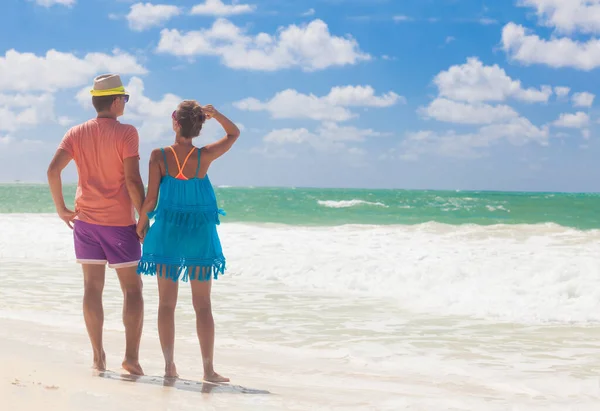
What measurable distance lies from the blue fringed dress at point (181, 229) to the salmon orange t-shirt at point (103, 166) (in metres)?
0.24


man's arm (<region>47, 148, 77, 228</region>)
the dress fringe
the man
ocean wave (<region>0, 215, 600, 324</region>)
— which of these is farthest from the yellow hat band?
ocean wave (<region>0, 215, 600, 324</region>)

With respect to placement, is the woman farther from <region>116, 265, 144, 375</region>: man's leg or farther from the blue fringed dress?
<region>116, 265, 144, 375</region>: man's leg

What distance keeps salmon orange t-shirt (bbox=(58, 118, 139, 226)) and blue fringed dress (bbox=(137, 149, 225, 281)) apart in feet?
0.78

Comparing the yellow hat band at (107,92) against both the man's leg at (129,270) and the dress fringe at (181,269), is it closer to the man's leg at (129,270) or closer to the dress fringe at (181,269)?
the man's leg at (129,270)

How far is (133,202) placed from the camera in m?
3.88

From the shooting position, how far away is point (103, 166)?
391 cm

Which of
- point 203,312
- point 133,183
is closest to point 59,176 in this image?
point 133,183

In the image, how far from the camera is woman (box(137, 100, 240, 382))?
3.77 meters

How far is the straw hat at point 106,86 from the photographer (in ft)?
13.0

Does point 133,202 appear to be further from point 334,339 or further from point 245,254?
point 245,254

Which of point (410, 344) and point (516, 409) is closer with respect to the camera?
point (516, 409)

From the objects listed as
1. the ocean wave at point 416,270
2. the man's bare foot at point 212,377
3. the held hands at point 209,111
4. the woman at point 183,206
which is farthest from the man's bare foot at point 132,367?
the ocean wave at point 416,270

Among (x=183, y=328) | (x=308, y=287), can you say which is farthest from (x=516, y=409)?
(x=308, y=287)

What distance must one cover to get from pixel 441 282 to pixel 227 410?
6429 mm
